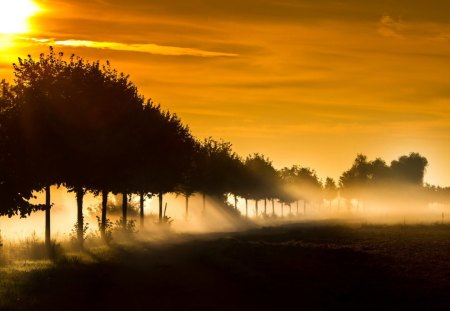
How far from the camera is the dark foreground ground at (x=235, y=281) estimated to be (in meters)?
23.0

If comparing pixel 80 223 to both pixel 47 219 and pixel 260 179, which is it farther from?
pixel 260 179

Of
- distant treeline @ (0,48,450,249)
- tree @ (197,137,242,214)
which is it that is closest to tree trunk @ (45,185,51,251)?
distant treeline @ (0,48,450,249)

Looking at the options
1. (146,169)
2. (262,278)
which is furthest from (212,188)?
(262,278)

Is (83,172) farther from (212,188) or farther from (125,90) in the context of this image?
(212,188)

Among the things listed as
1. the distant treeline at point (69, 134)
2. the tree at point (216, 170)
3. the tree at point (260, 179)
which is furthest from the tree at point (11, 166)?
the tree at point (260, 179)

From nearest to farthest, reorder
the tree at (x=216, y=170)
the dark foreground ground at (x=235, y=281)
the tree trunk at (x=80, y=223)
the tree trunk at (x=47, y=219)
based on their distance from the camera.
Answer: the dark foreground ground at (x=235, y=281) → the tree trunk at (x=47, y=219) → the tree trunk at (x=80, y=223) → the tree at (x=216, y=170)

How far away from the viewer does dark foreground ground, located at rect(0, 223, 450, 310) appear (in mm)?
23031

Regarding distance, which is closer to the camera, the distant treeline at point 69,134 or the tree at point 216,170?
the distant treeline at point 69,134

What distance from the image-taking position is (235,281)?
28266 millimetres

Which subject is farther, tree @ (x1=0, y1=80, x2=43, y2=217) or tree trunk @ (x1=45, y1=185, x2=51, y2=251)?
tree trunk @ (x1=45, y1=185, x2=51, y2=251)

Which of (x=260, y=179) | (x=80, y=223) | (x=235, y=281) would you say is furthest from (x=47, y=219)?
(x=260, y=179)

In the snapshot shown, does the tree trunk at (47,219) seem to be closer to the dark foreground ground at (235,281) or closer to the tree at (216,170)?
the dark foreground ground at (235,281)

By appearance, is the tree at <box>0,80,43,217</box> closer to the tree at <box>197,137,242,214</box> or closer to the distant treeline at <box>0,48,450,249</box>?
the distant treeline at <box>0,48,450,249</box>

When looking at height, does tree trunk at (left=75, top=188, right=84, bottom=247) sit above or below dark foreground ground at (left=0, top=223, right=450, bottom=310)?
above
